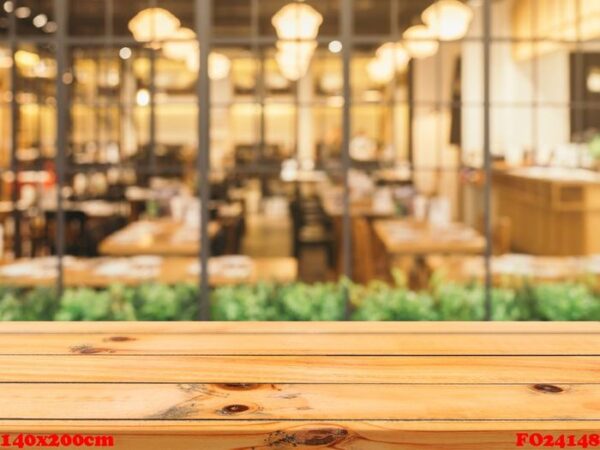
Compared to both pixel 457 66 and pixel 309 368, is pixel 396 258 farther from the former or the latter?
pixel 457 66

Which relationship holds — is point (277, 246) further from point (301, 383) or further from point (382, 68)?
point (301, 383)

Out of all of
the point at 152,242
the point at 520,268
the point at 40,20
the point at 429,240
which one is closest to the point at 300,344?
the point at 520,268

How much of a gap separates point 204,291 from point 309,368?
2379mm

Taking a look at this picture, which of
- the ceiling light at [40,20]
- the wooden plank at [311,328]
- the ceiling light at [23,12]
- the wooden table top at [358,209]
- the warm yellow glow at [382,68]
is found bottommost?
the wooden plank at [311,328]

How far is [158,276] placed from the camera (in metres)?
5.57

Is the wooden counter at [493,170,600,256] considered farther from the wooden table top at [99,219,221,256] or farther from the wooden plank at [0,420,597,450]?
the wooden plank at [0,420,597,450]

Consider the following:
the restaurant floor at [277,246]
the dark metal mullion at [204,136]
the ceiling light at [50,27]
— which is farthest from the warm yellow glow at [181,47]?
the dark metal mullion at [204,136]

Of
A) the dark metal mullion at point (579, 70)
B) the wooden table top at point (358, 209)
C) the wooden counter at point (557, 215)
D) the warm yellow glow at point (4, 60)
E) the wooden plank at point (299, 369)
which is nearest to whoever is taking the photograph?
the wooden plank at point (299, 369)

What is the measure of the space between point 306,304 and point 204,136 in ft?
2.78

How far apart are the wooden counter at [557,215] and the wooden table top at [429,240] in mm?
2977

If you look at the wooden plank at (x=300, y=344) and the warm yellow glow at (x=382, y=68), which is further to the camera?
the warm yellow glow at (x=382, y=68)

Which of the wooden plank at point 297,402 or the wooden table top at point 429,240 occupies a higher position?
the wooden table top at point 429,240

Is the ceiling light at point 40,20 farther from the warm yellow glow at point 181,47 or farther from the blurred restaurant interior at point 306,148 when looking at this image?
the warm yellow glow at point 181,47

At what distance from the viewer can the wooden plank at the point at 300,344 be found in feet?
6.19
